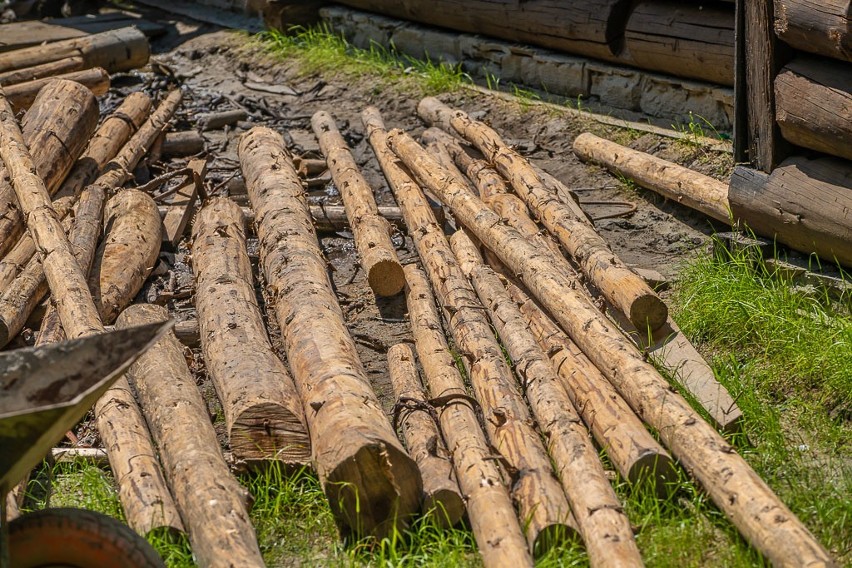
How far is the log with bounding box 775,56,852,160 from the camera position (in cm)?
529

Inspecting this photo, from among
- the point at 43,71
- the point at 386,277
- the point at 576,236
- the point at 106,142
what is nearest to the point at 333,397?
the point at 386,277

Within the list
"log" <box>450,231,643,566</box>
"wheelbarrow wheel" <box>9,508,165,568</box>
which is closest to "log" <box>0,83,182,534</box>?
"wheelbarrow wheel" <box>9,508,165,568</box>

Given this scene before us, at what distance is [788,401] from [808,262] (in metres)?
1.11

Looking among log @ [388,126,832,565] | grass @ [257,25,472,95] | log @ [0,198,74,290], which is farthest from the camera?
grass @ [257,25,472,95]

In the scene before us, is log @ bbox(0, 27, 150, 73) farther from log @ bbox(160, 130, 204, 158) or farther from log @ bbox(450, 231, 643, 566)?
log @ bbox(450, 231, 643, 566)

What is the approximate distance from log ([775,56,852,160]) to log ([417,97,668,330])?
1.22 meters

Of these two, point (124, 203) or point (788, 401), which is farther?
point (124, 203)

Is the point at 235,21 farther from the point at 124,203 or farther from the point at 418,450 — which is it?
the point at 418,450

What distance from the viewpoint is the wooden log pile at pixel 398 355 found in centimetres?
394

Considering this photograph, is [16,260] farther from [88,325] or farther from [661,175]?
Result: [661,175]

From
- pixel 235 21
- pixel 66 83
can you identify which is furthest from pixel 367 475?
pixel 235 21

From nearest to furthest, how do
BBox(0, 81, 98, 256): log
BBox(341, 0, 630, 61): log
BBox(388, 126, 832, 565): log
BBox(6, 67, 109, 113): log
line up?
BBox(388, 126, 832, 565): log → BBox(0, 81, 98, 256): log → BBox(341, 0, 630, 61): log → BBox(6, 67, 109, 113): log

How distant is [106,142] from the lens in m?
8.15

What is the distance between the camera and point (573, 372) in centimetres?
472
